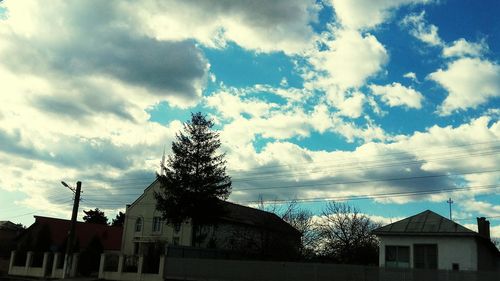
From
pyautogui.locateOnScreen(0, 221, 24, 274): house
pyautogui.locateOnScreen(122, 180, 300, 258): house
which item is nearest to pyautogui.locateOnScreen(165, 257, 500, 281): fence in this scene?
pyautogui.locateOnScreen(122, 180, 300, 258): house

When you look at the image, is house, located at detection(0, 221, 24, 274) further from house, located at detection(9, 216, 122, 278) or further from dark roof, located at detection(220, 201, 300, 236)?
dark roof, located at detection(220, 201, 300, 236)

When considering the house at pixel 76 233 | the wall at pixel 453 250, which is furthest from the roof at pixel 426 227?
the house at pixel 76 233

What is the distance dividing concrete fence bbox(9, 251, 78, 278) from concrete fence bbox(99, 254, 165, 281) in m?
3.55

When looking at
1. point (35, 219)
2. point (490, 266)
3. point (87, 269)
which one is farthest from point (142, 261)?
point (35, 219)

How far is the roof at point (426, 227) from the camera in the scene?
1109 inches

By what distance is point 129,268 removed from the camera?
3847 centimetres

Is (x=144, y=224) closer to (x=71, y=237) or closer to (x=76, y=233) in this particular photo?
(x=76, y=233)

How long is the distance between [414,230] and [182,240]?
29645 mm

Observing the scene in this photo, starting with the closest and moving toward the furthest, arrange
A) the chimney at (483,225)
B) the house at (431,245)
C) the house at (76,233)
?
the house at (431,245) → the chimney at (483,225) → the house at (76,233)

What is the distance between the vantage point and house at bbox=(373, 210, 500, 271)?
2789 centimetres

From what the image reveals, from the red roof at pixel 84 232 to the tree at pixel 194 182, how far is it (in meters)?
21.0

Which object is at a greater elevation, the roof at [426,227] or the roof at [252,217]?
the roof at [252,217]

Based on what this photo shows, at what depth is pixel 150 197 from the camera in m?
58.7

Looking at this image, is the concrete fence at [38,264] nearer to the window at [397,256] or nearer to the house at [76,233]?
the house at [76,233]
